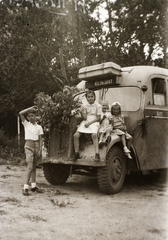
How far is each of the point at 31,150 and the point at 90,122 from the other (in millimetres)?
1218

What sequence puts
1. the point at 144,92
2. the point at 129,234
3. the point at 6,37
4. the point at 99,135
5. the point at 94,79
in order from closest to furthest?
1. the point at 129,234
2. the point at 99,135
3. the point at 144,92
4. the point at 94,79
5. the point at 6,37

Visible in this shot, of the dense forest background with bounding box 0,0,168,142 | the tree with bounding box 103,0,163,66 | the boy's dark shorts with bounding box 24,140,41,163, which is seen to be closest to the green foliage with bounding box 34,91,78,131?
the boy's dark shorts with bounding box 24,140,41,163

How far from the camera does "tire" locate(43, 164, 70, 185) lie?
7.09 metres

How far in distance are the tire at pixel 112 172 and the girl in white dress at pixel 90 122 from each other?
332 millimetres

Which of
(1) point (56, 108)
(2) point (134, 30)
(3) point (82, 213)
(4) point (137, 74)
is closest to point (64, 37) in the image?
(2) point (134, 30)

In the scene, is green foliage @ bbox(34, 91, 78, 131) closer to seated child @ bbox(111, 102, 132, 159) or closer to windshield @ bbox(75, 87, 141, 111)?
windshield @ bbox(75, 87, 141, 111)

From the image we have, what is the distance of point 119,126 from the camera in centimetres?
655

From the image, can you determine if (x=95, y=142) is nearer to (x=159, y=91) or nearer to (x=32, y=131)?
(x=32, y=131)

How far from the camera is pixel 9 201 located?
17.8ft

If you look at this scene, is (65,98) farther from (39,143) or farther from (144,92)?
(144,92)

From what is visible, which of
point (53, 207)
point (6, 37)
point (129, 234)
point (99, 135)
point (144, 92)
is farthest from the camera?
point (6, 37)

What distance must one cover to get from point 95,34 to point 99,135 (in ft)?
28.8

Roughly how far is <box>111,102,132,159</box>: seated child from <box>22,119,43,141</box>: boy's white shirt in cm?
142

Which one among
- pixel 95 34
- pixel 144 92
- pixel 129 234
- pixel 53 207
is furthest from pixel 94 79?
pixel 95 34
